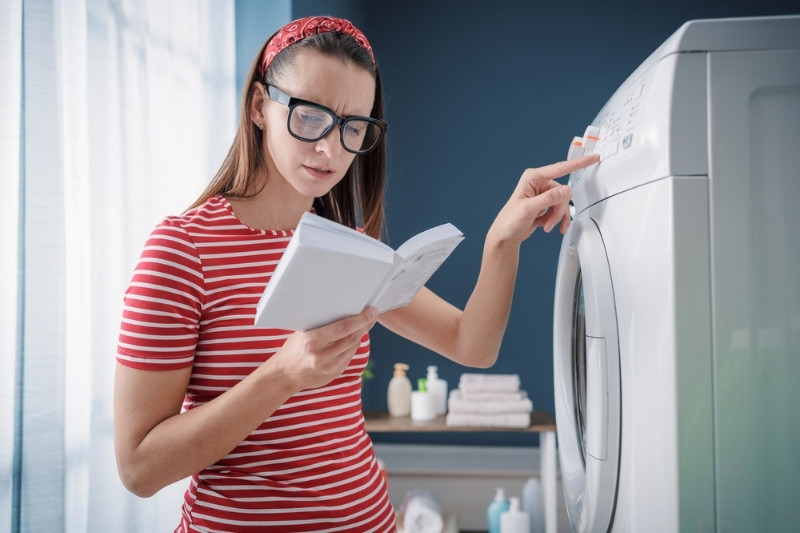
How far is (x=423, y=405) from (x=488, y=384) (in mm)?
245

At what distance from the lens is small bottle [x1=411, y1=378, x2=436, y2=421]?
2301mm

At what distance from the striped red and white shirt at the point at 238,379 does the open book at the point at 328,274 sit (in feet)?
0.57

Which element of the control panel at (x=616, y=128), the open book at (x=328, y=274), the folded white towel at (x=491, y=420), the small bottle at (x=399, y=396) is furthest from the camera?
the small bottle at (x=399, y=396)

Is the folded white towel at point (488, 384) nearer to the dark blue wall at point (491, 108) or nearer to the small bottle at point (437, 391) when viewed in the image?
the small bottle at point (437, 391)

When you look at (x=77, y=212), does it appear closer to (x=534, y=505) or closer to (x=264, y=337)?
(x=264, y=337)

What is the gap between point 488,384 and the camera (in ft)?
7.36

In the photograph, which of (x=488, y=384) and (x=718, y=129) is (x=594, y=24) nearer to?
(x=488, y=384)

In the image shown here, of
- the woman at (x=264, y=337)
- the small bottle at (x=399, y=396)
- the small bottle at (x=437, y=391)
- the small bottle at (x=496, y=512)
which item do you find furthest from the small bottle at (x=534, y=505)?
the woman at (x=264, y=337)

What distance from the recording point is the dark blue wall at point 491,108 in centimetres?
267

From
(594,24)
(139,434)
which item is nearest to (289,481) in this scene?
(139,434)

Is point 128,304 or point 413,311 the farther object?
point 413,311

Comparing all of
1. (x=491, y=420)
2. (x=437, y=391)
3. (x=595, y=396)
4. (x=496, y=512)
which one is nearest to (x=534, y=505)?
(x=496, y=512)

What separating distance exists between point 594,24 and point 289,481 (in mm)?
2403

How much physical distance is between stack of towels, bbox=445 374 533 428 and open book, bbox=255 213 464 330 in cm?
151
